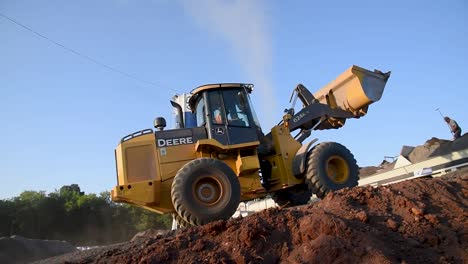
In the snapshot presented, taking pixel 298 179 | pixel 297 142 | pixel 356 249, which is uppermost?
pixel 297 142

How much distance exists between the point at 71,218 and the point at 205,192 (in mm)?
28412

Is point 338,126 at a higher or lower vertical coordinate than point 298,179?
higher

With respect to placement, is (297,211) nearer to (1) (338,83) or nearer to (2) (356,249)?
(2) (356,249)

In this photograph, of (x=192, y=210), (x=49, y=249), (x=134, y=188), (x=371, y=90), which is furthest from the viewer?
(x=49, y=249)

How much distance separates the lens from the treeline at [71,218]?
30484 mm

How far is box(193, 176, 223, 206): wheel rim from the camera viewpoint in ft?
23.2

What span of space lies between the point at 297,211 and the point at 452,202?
2.36m

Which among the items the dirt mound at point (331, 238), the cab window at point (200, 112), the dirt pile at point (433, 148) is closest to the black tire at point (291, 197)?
the cab window at point (200, 112)

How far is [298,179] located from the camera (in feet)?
27.9

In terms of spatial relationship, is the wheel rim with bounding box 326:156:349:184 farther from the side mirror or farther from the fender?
the side mirror

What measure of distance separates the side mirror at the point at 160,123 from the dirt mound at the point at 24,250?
8.34 meters

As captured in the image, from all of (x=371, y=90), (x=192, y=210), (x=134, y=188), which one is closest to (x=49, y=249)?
(x=134, y=188)

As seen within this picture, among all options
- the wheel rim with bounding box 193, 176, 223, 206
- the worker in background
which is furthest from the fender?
the worker in background

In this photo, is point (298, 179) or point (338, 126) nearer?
point (298, 179)
